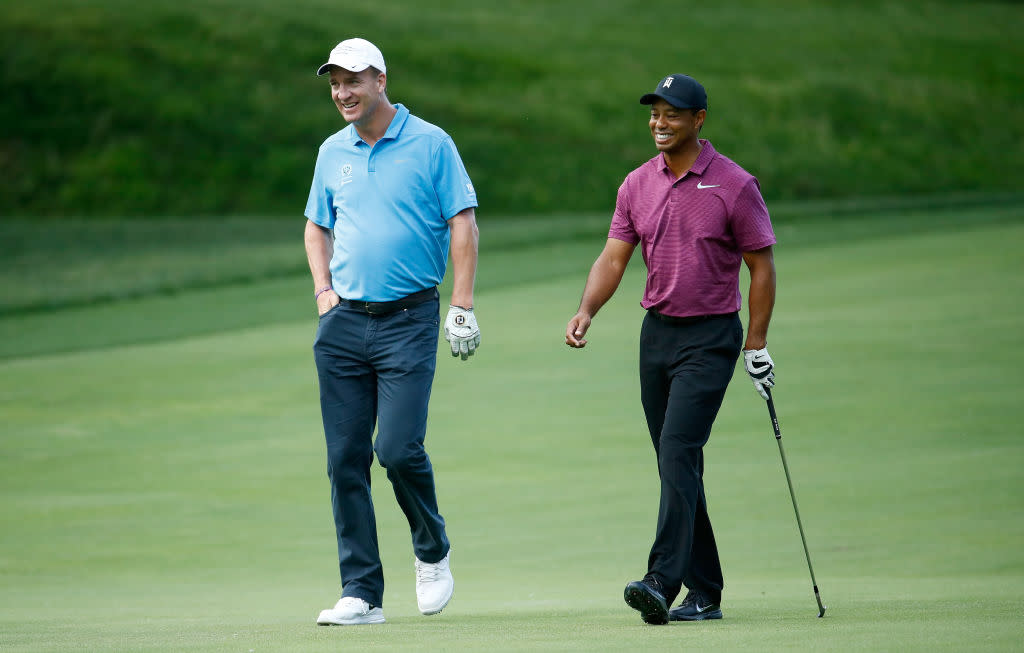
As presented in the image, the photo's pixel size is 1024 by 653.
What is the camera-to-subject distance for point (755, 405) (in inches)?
408

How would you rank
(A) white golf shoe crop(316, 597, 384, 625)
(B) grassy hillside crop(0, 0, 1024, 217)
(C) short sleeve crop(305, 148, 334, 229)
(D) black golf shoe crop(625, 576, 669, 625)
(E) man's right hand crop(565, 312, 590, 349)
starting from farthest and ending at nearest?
1. (B) grassy hillside crop(0, 0, 1024, 217)
2. (C) short sleeve crop(305, 148, 334, 229)
3. (E) man's right hand crop(565, 312, 590, 349)
4. (A) white golf shoe crop(316, 597, 384, 625)
5. (D) black golf shoe crop(625, 576, 669, 625)

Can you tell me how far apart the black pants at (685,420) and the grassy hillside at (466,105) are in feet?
97.3

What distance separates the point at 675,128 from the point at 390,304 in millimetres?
1196

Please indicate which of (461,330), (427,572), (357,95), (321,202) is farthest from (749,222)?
(427,572)

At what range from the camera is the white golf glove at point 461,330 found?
554 cm

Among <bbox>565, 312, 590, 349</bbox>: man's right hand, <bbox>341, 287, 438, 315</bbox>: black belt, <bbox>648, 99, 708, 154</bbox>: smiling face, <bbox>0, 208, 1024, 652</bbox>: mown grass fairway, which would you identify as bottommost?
<bbox>0, 208, 1024, 652</bbox>: mown grass fairway

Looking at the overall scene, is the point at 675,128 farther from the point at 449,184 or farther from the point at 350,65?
the point at 350,65

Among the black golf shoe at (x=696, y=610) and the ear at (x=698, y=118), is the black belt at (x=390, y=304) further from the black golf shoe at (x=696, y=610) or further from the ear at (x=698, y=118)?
the black golf shoe at (x=696, y=610)

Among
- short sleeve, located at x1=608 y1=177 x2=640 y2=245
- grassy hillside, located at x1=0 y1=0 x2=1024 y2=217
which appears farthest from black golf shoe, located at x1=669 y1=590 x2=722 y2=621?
grassy hillside, located at x1=0 y1=0 x2=1024 y2=217

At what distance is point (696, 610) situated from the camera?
5406mm

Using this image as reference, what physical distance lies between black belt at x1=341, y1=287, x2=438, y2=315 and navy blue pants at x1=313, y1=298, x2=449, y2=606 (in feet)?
0.05

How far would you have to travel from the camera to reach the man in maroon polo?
210 inches

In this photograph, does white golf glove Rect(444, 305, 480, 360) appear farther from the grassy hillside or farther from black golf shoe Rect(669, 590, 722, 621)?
the grassy hillside

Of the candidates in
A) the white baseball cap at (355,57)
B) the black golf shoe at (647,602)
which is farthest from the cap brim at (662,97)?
the black golf shoe at (647,602)
